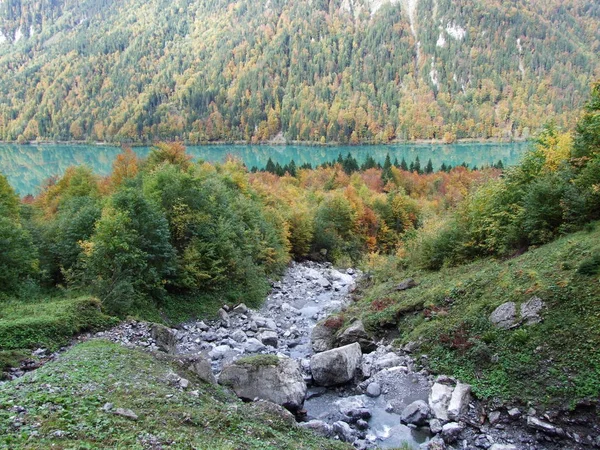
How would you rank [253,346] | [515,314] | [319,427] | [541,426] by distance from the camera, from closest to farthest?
1. [541,426]
2. [319,427]
3. [515,314]
4. [253,346]

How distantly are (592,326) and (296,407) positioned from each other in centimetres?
1076

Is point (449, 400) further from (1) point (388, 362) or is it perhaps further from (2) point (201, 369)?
(2) point (201, 369)

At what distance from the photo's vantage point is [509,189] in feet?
91.7

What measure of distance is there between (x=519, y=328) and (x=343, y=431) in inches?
308

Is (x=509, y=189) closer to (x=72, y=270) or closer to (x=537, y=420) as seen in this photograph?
(x=537, y=420)

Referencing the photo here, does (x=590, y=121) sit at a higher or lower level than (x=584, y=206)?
higher

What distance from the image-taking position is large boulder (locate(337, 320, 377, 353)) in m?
21.8

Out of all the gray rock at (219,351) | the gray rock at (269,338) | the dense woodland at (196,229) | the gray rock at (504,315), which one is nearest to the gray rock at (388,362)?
the gray rock at (504,315)

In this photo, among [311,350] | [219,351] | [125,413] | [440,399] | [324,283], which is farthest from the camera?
[324,283]

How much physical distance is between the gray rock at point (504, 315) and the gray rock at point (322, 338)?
802cm

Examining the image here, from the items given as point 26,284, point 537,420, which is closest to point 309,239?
point 26,284

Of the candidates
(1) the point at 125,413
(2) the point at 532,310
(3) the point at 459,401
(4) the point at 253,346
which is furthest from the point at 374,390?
(1) the point at 125,413

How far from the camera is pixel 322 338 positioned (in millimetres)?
23797

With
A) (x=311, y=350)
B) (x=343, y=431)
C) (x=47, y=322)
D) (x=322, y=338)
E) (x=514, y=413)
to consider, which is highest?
(x=47, y=322)
